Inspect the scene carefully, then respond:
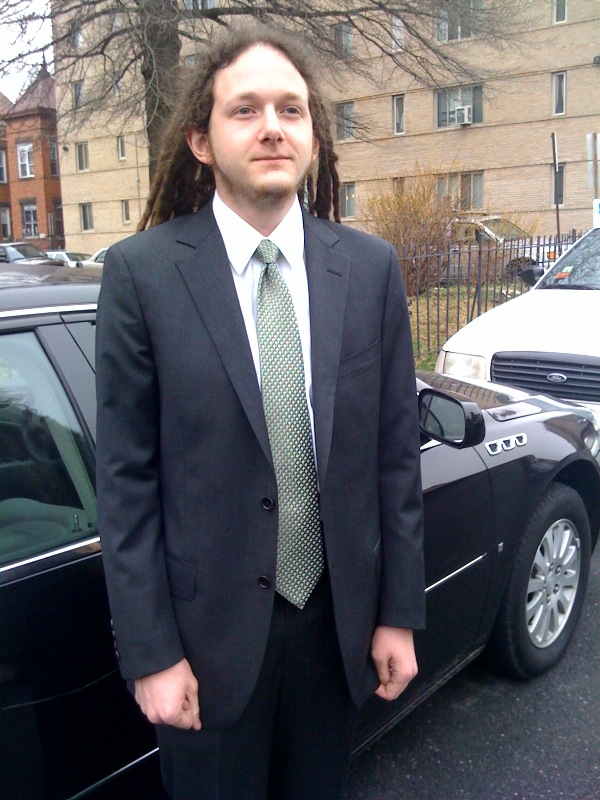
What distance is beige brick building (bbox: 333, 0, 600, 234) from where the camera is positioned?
27.9 metres

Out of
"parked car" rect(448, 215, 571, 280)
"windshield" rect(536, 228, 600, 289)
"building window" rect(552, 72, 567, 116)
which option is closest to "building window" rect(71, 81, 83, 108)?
"parked car" rect(448, 215, 571, 280)

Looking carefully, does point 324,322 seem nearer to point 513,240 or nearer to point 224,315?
point 224,315

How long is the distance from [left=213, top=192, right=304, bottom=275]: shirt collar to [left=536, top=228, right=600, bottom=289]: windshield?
184 inches

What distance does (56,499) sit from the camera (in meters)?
1.98

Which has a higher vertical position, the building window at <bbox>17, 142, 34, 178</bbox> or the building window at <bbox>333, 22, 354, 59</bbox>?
the building window at <bbox>17, 142, 34, 178</bbox>

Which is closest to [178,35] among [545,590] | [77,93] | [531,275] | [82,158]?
[77,93]

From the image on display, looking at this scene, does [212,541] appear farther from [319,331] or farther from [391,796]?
[391,796]

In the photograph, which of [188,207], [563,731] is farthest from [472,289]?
[188,207]

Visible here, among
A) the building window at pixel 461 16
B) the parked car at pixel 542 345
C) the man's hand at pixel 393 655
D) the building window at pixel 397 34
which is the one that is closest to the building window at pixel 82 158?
the building window at pixel 397 34

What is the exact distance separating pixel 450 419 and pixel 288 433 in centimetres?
111

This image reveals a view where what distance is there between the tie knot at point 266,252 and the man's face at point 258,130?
76 mm

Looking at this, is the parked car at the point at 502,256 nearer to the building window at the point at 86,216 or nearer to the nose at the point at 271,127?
the nose at the point at 271,127

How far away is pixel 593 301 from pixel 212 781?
4.54 m

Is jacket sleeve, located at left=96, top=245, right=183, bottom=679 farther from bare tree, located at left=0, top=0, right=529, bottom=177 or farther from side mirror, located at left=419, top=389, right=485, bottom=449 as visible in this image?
bare tree, located at left=0, top=0, right=529, bottom=177
